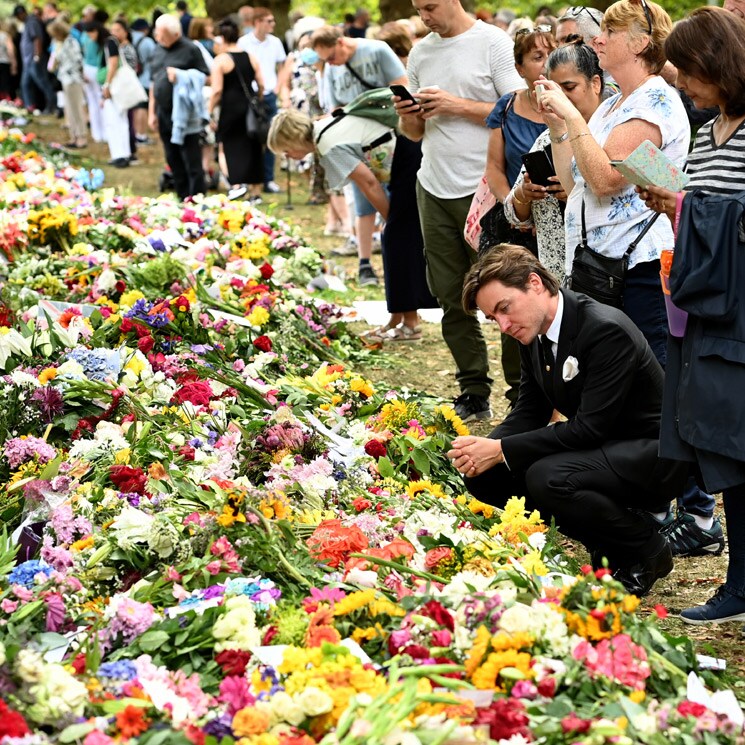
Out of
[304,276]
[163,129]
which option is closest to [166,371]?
[304,276]

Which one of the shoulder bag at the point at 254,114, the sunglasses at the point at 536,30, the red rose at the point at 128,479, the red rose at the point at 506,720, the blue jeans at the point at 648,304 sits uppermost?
the sunglasses at the point at 536,30

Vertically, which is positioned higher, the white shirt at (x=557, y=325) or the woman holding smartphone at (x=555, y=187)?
the woman holding smartphone at (x=555, y=187)

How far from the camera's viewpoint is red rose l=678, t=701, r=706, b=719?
7.78 ft

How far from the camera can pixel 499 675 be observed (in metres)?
2.46

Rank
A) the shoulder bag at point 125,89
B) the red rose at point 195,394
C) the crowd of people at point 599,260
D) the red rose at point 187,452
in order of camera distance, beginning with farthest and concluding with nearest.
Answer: the shoulder bag at point 125,89, the red rose at point 195,394, the red rose at point 187,452, the crowd of people at point 599,260

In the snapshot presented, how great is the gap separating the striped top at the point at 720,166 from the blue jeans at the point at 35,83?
1938cm

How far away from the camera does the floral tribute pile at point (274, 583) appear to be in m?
2.31

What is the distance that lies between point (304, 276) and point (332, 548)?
453 centimetres

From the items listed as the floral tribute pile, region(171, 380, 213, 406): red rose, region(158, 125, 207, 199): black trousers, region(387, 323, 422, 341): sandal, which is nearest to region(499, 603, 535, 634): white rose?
the floral tribute pile

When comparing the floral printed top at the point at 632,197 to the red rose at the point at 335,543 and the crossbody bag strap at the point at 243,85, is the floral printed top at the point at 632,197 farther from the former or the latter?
the crossbody bag strap at the point at 243,85

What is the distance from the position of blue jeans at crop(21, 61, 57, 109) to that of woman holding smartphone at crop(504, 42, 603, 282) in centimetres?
1799

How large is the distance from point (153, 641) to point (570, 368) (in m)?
1.68

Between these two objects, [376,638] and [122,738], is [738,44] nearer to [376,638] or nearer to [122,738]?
[376,638]

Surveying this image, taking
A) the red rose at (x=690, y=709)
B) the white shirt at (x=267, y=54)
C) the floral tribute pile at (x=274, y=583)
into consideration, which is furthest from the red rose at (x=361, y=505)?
the white shirt at (x=267, y=54)
